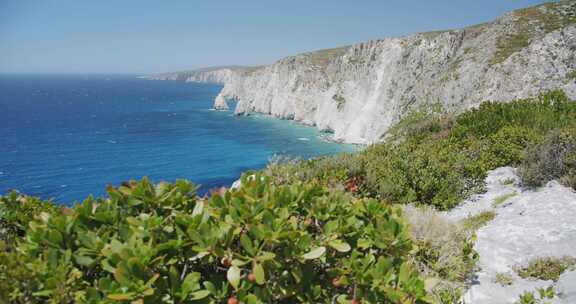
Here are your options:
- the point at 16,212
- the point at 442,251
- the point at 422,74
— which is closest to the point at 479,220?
the point at 442,251

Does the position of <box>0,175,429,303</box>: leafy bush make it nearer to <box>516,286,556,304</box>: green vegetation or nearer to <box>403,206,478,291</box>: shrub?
<box>403,206,478,291</box>: shrub

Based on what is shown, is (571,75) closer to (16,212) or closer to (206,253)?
(206,253)

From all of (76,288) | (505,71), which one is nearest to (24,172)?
(76,288)

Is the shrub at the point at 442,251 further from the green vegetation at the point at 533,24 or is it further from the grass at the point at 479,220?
the green vegetation at the point at 533,24

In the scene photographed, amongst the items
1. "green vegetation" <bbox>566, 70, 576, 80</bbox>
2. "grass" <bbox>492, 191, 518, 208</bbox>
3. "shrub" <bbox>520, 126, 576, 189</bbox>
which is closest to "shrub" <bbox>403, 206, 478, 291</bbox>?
"grass" <bbox>492, 191, 518, 208</bbox>

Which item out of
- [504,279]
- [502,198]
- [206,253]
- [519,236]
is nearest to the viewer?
[206,253]
